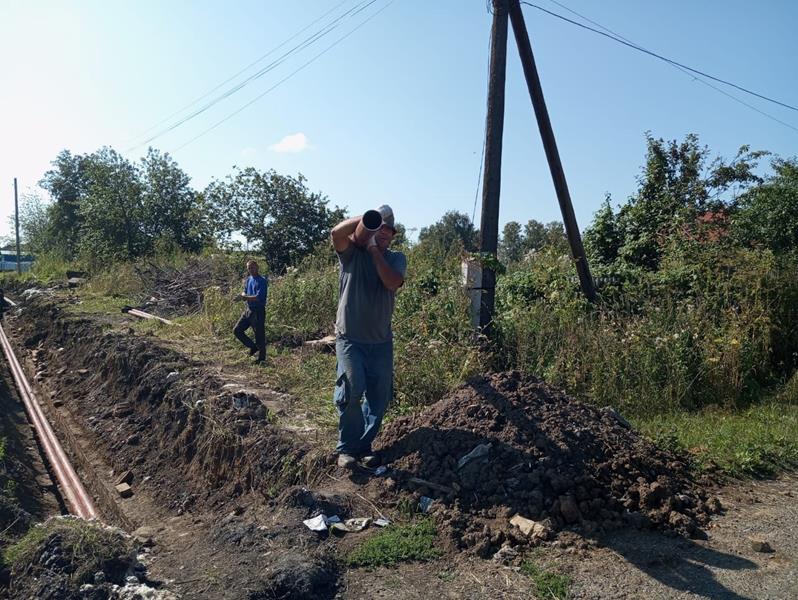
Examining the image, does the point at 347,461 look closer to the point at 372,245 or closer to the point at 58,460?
the point at 372,245

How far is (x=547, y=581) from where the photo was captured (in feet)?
11.4

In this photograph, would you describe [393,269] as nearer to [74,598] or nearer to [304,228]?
[74,598]

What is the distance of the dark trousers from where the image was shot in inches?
381

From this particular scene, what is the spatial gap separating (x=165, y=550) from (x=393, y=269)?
2518mm

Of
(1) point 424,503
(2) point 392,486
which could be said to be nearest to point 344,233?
(2) point 392,486

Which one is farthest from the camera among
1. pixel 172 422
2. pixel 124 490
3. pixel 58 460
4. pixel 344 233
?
pixel 172 422

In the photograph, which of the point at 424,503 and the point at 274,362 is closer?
the point at 424,503

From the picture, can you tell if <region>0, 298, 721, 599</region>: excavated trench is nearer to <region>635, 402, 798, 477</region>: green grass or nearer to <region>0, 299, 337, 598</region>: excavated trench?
<region>0, 299, 337, 598</region>: excavated trench

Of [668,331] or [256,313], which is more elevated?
[256,313]

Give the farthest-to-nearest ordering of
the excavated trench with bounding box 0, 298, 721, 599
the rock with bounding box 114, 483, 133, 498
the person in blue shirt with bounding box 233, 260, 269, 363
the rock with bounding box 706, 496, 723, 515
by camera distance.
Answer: the person in blue shirt with bounding box 233, 260, 269, 363, the rock with bounding box 114, 483, 133, 498, the rock with bounding box 706, 496, 723, 515, the excavated trench with bounding box 0, 298, 721, 599

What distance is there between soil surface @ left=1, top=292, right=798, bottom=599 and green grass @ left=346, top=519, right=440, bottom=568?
0.08 metres

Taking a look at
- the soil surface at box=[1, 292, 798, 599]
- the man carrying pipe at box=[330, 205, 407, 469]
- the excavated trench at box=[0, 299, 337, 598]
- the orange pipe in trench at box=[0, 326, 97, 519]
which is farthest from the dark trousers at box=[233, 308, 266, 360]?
the man carrying pipe at box=[330, 205, 407, 469]

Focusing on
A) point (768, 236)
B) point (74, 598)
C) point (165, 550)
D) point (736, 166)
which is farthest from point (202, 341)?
point (736, 166)

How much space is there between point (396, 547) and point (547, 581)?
891 mm
